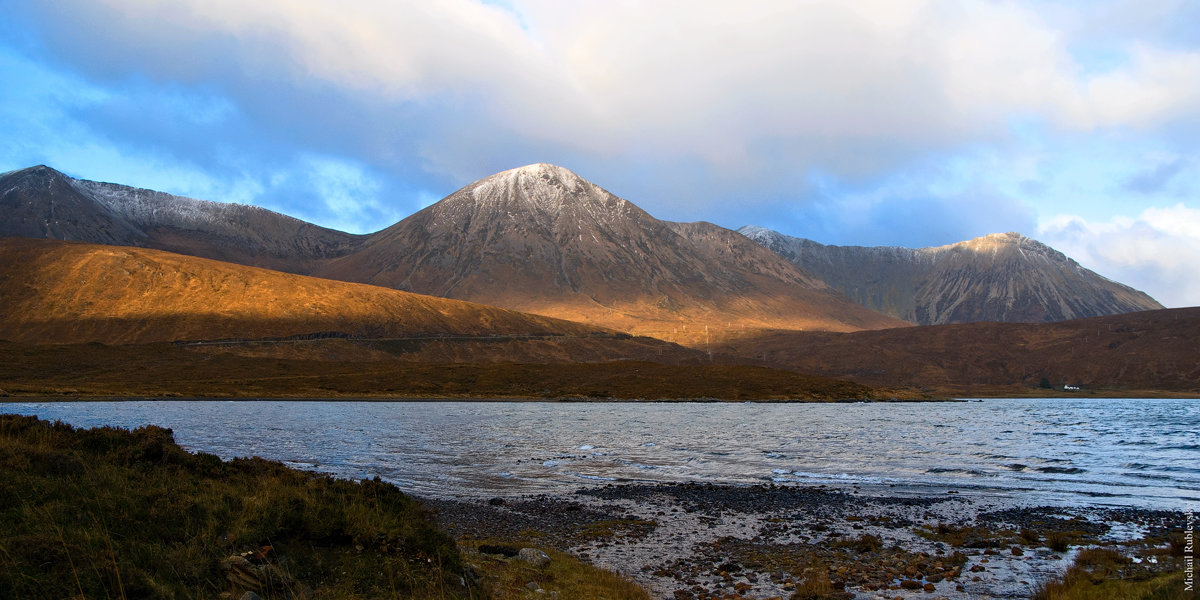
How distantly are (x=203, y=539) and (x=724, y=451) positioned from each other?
43436 millimetres

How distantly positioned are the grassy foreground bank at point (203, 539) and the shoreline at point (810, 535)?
384 cm

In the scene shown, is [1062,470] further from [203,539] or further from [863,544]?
[203,539]

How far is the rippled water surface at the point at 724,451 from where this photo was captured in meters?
35.6

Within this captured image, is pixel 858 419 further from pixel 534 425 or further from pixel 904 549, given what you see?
pixel 904 549

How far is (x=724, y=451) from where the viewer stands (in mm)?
51625

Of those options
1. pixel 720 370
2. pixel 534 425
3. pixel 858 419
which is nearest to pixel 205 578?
pixel 534 425

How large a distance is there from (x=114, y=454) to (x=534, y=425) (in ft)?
195

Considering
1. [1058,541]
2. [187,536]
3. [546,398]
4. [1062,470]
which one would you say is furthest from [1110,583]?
[546,398]

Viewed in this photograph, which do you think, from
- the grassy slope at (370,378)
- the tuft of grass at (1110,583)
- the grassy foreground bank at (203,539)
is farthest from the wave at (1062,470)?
the grassy slope at (370,378)

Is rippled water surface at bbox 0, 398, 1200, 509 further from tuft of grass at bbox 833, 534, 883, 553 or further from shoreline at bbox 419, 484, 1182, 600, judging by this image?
tuft of grass at bbox 833, 534, 883, 553

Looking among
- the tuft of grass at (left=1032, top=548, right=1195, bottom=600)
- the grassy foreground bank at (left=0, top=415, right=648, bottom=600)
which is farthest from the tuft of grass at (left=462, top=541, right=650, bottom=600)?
the tuft of grass at (left=1032, top=548, right=1195, bottom=600)

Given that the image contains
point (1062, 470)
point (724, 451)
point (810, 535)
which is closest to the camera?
point (810, 535)

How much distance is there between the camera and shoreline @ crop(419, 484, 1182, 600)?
17719 mm

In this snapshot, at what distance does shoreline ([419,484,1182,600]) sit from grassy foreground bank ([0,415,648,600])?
384 centimetres
